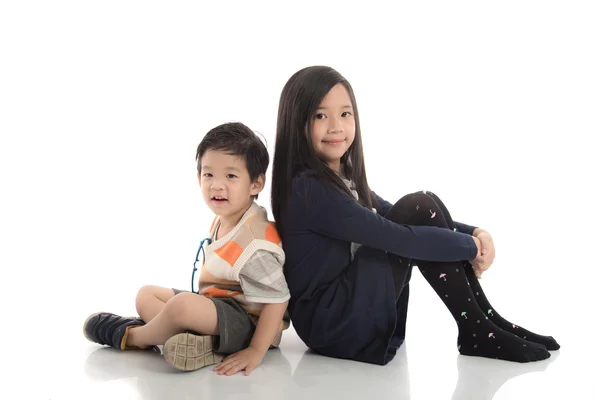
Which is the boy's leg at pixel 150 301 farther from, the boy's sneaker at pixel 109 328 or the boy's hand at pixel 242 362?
the boy's hand at pixel 242 362

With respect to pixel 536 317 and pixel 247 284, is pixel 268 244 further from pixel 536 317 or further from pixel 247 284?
pixel 536 317

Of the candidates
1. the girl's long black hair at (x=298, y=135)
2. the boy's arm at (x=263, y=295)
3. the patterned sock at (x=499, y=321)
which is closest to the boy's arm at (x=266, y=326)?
the boy's arm at (x=263, y=295)

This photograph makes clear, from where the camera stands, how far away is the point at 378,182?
3465mm

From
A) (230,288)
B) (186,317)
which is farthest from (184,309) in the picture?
(230,288)

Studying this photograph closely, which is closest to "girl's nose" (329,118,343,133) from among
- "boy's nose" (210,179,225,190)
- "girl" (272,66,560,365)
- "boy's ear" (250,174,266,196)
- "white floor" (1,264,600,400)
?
"girl" (272,66,560,365)

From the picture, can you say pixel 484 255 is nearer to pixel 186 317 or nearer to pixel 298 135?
pixel 298 135

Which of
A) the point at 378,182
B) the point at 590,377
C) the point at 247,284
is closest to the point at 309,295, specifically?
the point at 247,284

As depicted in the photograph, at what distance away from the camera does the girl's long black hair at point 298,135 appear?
1.98 m

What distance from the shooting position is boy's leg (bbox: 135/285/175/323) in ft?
6.81

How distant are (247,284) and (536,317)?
108cm

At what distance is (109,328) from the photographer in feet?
6.71

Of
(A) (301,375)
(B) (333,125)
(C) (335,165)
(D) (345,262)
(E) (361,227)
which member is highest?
(B) (333,125)

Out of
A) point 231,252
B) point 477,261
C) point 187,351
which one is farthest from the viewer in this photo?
point 477,261

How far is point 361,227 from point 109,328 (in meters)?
0.76
